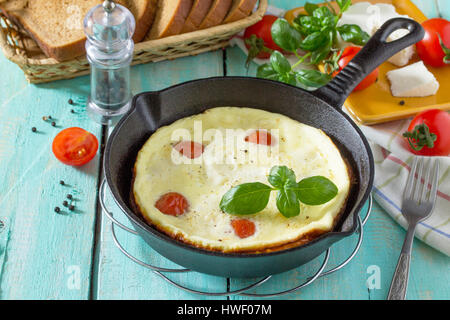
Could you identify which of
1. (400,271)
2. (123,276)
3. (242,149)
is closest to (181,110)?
(242,149)

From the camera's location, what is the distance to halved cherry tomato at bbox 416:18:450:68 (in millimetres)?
3580

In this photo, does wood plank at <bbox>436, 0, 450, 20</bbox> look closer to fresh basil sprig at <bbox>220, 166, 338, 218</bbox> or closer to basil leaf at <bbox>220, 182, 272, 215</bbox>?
fresh basil sprig at <bbox>220, 166, 338, 218</bbox>

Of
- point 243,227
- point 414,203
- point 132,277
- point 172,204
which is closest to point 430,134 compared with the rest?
point 414,203

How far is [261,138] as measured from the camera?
289cm

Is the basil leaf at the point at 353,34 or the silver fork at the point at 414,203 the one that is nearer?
the silver fork at the point at 414,203

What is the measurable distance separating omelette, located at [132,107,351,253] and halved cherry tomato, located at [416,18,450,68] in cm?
127

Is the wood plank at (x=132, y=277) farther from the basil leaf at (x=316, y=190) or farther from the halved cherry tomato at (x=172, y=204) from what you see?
the basil leaf at (x=316, y=190)

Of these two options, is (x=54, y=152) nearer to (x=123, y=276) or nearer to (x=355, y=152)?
(x=123, y=276)

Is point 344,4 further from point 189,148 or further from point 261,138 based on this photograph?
point 189,148

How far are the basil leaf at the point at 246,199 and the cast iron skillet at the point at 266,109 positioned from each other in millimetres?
277

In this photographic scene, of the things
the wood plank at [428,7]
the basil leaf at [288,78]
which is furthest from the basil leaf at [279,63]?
the wood plank at [428,7]

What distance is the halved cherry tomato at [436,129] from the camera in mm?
3104

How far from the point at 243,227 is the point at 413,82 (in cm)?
165

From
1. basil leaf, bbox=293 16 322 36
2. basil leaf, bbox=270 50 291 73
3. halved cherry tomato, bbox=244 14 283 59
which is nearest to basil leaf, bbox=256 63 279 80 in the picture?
basil leaf, bbox=270 50 291 73
